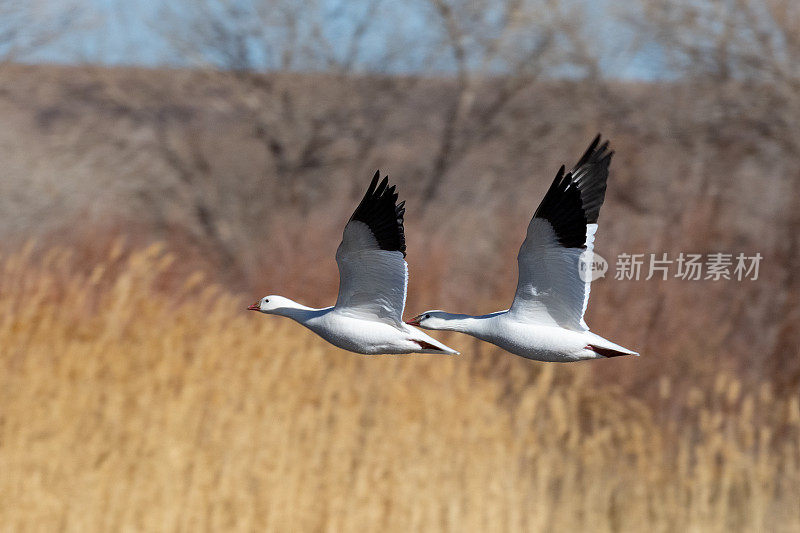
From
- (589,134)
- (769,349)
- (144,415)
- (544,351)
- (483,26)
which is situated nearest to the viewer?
(544,351)

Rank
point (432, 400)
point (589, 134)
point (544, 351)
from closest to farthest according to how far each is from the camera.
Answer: point (544, 351) → point (432, 400) → point (589, 134)

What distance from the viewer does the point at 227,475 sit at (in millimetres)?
4512

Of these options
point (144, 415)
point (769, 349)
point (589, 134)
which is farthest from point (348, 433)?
point (589, 134)

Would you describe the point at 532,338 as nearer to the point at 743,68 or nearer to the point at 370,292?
the point at 370,292

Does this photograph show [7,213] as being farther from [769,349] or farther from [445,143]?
[769,349]

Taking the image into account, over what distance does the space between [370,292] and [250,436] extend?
10.4 feet

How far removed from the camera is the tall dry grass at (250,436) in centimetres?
442

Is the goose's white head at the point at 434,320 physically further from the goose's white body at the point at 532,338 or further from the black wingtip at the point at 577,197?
the black wingtip at the point at 577,197

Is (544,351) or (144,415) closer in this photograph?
(544,351)

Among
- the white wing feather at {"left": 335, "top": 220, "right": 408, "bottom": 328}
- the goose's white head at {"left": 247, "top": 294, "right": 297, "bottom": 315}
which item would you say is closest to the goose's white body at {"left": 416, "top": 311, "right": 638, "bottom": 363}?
the white wing feather at {"left": 335, "top": 220, "right": 408, "bottom": 328}

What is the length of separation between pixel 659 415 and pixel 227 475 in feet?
9.59

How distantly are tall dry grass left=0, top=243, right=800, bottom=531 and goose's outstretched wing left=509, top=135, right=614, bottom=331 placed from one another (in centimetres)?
257

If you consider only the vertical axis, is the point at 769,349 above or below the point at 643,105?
below

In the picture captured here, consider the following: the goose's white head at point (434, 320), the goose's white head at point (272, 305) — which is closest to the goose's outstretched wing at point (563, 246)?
the goose's white head at point (434, 320)
